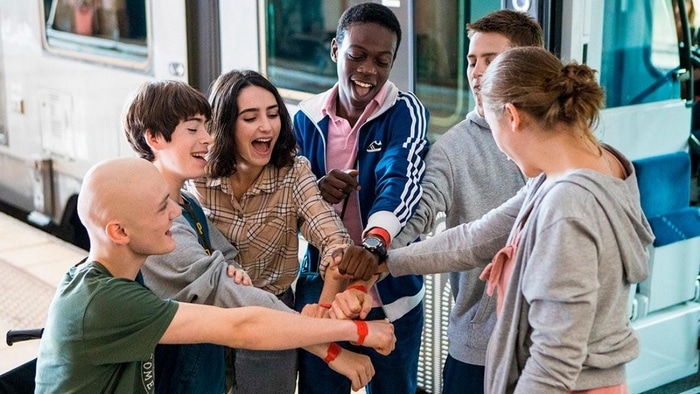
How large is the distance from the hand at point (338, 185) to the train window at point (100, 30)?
2530mm

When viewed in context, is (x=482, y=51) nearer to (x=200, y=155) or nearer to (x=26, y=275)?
(x=200, y=155)

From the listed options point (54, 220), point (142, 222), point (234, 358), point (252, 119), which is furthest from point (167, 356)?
point (54, 220)

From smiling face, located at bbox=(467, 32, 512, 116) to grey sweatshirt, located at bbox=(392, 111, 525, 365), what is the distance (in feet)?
0.32

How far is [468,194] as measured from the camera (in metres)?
2.21

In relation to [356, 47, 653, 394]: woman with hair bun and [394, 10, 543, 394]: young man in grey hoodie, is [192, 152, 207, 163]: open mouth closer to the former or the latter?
[394, 10, 543, 394]: young man in grey hoodie

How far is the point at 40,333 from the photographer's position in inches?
87.1

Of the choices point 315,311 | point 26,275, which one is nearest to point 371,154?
point 315,311

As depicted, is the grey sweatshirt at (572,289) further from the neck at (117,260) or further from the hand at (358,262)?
A: the neck at (117,260)

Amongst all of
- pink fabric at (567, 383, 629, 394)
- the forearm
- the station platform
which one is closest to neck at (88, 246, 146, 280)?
the forearm

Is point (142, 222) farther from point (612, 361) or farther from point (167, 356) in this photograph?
point (612, 361)

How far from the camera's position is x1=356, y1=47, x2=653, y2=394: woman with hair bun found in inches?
60.7

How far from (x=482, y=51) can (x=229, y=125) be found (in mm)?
632

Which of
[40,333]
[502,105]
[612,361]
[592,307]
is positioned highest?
[502,105]

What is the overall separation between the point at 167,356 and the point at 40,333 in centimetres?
37
